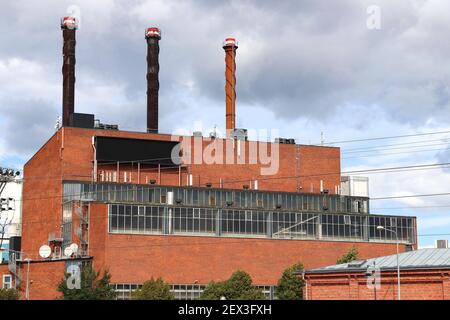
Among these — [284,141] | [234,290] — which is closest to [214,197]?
[284,141]

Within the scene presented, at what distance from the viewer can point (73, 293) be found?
257ft

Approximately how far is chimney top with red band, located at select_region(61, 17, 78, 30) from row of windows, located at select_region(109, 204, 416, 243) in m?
32.9

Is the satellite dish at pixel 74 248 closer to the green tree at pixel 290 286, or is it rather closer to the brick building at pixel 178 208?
the brick building at pixel 178 208

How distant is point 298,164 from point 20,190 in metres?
44.4

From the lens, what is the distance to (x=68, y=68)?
106 metres

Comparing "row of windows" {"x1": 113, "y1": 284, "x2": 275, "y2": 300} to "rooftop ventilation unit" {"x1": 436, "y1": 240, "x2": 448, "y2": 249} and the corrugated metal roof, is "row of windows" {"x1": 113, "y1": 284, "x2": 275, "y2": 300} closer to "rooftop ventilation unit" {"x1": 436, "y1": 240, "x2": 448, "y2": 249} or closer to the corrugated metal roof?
the corrugated metal roof

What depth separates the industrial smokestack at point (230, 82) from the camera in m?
113

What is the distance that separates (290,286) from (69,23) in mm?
50669

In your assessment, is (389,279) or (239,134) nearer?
(389,279)

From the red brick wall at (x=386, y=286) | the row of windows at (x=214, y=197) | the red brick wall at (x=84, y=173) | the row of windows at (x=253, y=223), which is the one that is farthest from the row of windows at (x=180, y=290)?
the red brick wall at (x=386, y=286)

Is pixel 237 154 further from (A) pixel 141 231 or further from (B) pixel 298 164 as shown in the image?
(A) pixel 141 231

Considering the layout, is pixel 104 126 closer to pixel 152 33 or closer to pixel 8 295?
pixel 152 33

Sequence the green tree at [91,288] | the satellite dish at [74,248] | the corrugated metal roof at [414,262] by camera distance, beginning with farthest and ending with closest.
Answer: the satellite dish at [74,248]
the green tree at [91,288]
the corrugated metal roof at [414,262]
